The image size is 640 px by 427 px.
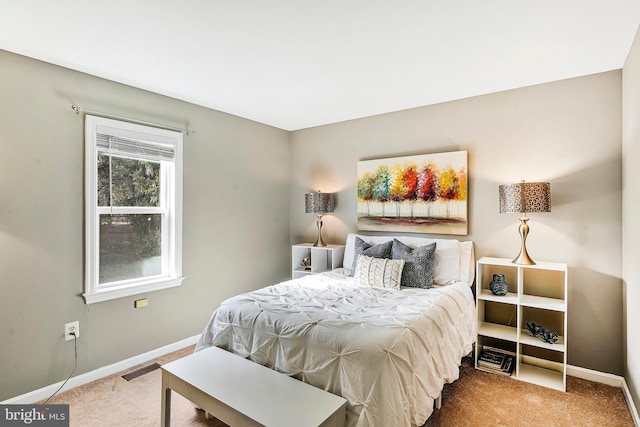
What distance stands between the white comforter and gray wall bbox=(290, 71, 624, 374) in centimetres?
88

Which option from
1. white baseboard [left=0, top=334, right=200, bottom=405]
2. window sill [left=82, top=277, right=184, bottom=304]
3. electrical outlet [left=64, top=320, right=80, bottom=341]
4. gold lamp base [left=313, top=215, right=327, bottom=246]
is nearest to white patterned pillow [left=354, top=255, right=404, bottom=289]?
gold lamp base [left=313, top=215, right=327, bottom=246]

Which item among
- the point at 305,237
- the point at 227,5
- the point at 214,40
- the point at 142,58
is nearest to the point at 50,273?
the point at 142,58

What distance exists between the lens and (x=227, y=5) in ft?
5.78

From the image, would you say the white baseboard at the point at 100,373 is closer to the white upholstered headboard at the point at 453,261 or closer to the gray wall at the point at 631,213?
the white upholstered headboard at the point at 453,261

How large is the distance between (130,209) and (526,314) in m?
3.68

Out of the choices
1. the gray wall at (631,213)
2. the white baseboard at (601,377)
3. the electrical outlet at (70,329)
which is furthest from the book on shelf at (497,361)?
the electrical outlet at (70,329)

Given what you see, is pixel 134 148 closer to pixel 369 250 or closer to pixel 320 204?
pixel 320 204

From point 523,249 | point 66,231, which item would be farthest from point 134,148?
point 523,249

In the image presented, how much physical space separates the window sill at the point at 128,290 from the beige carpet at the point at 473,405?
0.66 meters

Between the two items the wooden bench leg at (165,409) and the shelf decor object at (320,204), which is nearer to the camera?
the wooden bench leg at (165,409)

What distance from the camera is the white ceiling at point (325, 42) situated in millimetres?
1790

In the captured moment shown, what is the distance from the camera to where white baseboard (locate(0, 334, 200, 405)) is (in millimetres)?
2324

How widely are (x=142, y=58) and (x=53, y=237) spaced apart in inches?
58.7

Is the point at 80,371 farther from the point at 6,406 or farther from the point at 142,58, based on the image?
the point at 142,58
